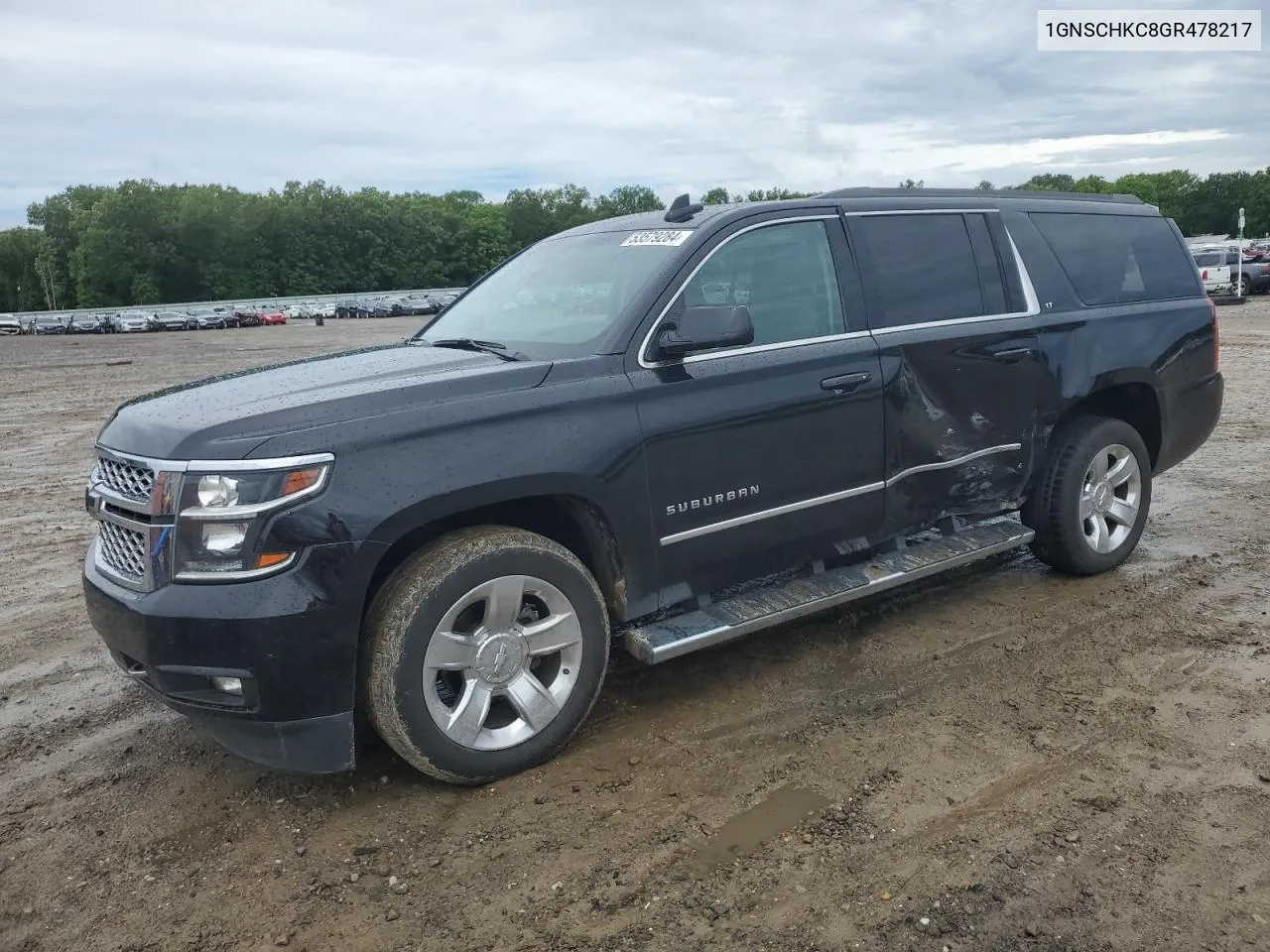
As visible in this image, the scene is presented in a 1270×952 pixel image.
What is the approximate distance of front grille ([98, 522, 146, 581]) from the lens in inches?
132

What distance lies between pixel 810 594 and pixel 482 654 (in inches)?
58.2

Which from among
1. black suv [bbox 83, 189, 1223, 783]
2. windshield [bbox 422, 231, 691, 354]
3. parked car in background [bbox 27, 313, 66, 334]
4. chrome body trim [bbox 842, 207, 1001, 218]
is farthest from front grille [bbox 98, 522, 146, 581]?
parked car in background [bbox 27, 313, 66, 334]

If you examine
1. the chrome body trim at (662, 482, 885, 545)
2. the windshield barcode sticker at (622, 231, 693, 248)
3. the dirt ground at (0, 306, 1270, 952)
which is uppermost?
the windshield barcode sticker at (622, 231, 693, 248)

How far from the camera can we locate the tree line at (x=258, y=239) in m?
101

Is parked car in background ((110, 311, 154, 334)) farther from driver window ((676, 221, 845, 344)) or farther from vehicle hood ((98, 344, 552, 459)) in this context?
driver window ((676, 221, 845, 344))

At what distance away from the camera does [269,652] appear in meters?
3.14

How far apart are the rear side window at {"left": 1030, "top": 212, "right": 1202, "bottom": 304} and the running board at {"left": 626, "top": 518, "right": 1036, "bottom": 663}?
139 cm

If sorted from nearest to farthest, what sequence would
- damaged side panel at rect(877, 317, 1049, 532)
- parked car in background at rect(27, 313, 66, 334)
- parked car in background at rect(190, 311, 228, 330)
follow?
damaged side panel at rect(877, 317, 1049, 532) < parked car in background at rect(27, 313, 66, 334) < parked car in background at rect(190, 311, 228, 330)

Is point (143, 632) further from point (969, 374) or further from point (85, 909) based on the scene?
point (969, 374)

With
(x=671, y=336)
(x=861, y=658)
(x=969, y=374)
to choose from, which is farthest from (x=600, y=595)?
(x=969, y=374)

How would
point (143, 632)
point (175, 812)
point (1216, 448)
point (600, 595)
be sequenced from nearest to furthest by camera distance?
point (143, 632)
point (175, 812)
point (600, 595)
point (1216, 448)

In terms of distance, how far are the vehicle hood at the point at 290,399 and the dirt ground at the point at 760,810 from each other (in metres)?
1.27

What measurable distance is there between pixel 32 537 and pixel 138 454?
4.72 metres

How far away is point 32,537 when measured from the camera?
725 centimetres
